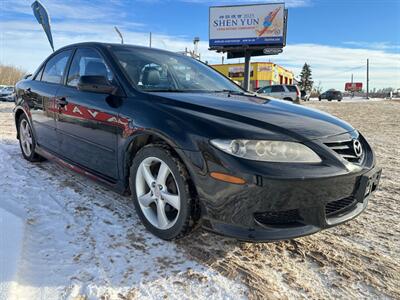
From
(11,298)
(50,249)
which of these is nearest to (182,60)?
(50,249)

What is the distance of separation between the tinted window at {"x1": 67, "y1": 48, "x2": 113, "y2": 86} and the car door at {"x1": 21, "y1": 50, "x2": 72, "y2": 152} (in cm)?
24

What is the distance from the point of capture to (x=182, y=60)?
12.5 ft

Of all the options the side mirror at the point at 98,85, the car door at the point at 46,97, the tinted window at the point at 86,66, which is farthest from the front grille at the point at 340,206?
the car door at the point at 46,97

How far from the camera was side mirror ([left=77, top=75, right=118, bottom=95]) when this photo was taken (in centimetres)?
297

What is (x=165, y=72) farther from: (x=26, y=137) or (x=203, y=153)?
(x=26, y=137)

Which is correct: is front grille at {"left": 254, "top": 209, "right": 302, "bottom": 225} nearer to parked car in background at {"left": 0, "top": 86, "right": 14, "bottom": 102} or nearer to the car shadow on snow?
the car shadow on snow

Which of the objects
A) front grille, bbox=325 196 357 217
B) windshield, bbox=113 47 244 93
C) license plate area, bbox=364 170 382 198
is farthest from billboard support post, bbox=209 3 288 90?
front grille, bbox=325 196 357 217

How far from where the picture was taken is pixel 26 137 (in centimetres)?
488

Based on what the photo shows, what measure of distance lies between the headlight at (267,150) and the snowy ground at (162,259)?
0.74 metres

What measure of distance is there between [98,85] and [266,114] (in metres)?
1.45

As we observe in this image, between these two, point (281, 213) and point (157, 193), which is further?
point (157, 193)

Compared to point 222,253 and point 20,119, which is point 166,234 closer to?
point 222,253

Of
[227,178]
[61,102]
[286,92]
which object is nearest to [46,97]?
[61,102]

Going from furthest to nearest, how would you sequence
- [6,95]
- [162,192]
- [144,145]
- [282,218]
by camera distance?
[6,95], [144,145], [162,192], [282,218]
